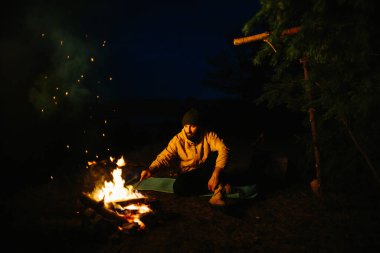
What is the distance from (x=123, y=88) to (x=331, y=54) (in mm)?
26160

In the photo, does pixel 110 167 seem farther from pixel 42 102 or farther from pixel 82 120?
pixel 82 120

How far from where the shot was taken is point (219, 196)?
606 centimetres

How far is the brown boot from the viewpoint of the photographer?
5.99m

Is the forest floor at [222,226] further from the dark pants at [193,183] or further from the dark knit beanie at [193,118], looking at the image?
the dark knit beanie at [193,118]

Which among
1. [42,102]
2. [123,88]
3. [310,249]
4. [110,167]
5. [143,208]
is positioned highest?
[123,88]

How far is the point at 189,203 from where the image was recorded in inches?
252

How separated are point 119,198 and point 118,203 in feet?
0.46

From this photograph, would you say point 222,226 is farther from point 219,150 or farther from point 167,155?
point 167,155

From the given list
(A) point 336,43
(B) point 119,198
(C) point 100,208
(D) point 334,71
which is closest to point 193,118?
(B) point 119,198

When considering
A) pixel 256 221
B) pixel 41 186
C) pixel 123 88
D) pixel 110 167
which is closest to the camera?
pixel 256 221

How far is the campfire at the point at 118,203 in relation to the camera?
17.4 ft

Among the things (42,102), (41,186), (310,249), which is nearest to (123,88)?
(42,102)

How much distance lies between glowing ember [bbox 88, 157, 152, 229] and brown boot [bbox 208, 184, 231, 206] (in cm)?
110

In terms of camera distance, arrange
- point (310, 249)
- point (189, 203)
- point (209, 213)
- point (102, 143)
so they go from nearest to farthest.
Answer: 1. point (310, 249)
2. point (209, 213)
3. point (189, 203)
4. point (102, 143)
